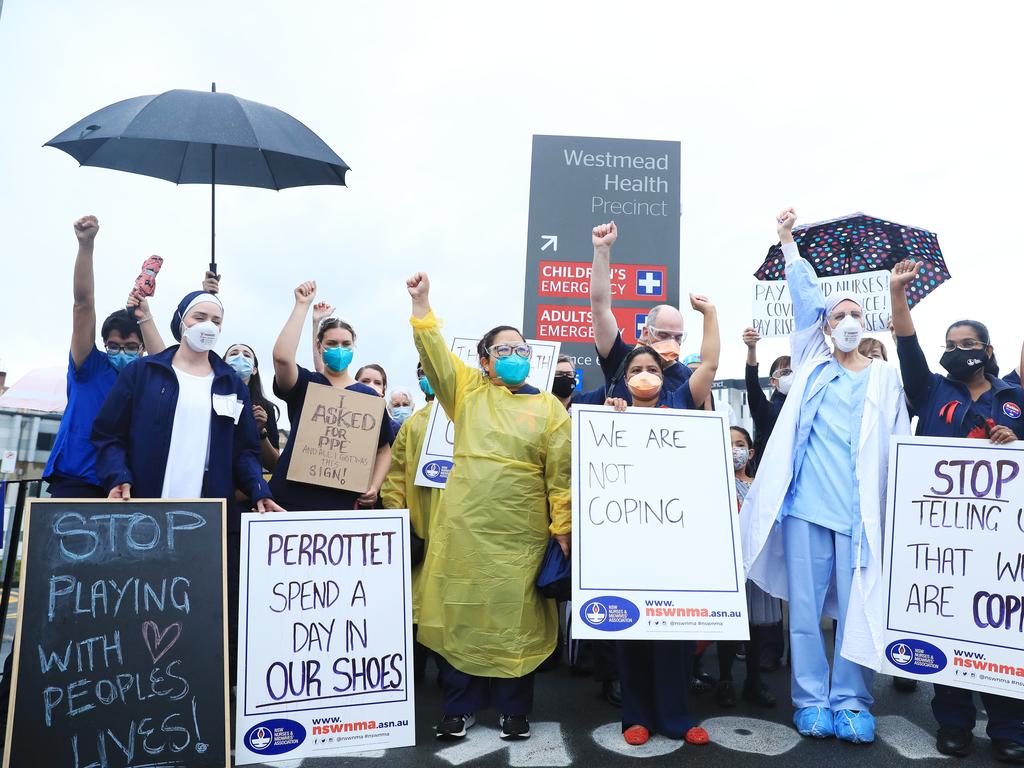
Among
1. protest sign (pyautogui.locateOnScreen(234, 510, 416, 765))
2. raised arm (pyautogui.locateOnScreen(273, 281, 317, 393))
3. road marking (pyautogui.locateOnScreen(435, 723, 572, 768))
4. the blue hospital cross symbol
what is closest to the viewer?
protest sign (pyautogui.locateOnScreen(234, 510, 416, 765))

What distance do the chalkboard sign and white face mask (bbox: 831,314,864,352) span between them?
302 centimetres

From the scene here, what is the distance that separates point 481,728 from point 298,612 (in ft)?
3.58

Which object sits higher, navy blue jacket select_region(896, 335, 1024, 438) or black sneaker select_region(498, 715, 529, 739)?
navy blue jacket select_region(896, 335, 1024, 438)

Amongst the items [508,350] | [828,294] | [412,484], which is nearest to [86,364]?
[412,484]

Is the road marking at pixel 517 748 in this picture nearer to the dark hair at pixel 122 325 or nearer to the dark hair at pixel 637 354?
the dark hair at pixel 637 354

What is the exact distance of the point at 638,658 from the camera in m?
3.75

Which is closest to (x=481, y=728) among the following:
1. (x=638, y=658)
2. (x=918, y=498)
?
(x=638, y=658)

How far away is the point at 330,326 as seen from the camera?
16.1ft

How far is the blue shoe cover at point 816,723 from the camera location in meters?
3.74

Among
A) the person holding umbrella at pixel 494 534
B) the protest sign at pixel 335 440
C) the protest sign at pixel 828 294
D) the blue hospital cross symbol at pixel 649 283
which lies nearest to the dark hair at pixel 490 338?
the person holding umbrella at pixel 494 534

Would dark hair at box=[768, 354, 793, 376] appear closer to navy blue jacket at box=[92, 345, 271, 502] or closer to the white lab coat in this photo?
the white lab coat

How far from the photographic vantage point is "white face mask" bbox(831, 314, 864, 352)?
13.6 ft

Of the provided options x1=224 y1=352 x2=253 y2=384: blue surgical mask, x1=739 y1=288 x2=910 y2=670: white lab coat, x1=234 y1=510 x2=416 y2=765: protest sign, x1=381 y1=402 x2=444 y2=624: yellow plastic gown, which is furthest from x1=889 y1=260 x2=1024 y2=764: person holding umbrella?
x1=224 y1=352 x2=253 y2=384: blue surgical mask

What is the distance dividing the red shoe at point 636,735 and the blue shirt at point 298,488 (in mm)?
1850
